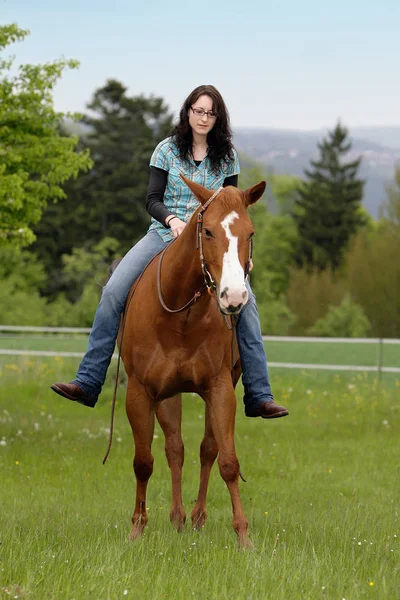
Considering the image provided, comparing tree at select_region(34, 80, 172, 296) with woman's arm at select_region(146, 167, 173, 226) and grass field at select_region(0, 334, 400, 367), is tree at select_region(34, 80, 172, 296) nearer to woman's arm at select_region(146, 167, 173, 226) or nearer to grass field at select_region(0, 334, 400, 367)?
grass field at select_region(0, 334, 400, 367)

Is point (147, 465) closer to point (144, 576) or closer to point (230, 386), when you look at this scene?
point (230, 386)

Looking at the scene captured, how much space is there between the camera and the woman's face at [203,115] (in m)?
6.83

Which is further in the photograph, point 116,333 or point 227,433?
point 116,333

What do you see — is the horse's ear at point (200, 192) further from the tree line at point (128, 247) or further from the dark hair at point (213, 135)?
the tree line at point (128, 247)

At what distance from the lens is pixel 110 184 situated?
62.8 meters

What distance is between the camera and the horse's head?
5.21 meters

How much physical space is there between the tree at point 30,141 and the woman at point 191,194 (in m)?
6.39

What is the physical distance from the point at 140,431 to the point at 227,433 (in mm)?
845

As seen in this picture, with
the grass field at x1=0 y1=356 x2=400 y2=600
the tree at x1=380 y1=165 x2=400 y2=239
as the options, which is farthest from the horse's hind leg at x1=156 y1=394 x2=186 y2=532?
the tree at x1=380 y1=165 x2=400 y2=239

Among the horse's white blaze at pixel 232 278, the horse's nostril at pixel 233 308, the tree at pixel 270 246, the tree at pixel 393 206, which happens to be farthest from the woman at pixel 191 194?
the tree at pixel 270 246

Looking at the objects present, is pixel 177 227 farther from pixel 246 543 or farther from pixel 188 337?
pixel 246 543

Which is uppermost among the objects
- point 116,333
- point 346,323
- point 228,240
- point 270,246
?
point 228,240

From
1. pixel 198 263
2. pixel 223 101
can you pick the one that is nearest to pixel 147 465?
pixel 198 263

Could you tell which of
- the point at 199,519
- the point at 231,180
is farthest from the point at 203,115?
the point at 199,519
